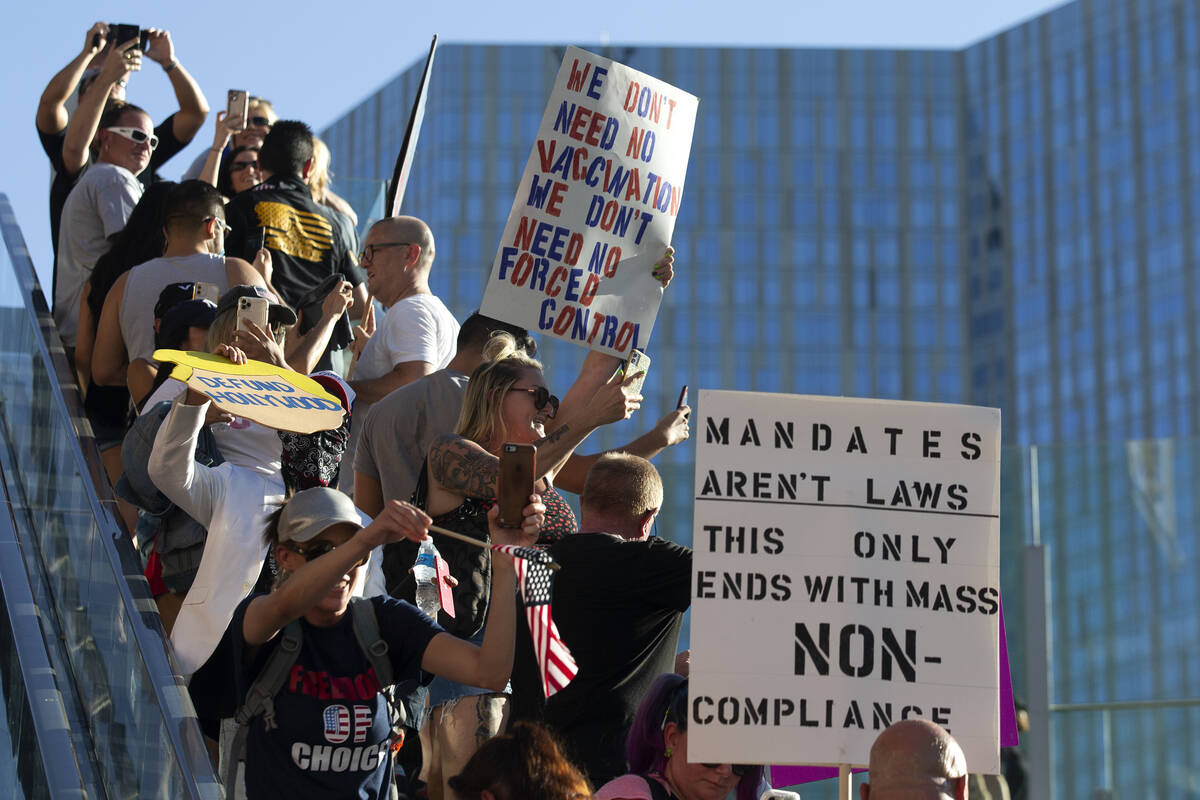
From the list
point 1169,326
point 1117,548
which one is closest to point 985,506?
point 1117,548

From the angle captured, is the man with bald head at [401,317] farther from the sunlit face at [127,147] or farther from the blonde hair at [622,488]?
the blonde hair at [622,488]

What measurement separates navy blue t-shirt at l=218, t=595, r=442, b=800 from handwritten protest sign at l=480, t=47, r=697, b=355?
6.94ft

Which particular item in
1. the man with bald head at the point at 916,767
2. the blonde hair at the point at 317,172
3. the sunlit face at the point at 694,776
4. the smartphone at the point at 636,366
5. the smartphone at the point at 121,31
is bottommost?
the sunlit face at the point at 694,776

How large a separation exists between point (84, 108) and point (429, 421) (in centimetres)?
300

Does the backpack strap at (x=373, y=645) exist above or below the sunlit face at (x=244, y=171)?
below

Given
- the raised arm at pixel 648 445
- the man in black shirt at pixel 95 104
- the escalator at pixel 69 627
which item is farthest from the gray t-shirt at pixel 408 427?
the man in black shirt at pixel 95 104

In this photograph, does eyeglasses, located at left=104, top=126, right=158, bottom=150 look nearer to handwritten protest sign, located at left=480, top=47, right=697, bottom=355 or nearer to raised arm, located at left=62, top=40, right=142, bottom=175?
raised arm, located at left=62, top=40, right=142, bottom=175

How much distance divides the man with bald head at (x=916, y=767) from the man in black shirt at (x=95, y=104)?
5.77 meters

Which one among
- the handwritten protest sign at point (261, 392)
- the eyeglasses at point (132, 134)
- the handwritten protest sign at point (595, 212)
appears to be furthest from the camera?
the eyeglasses at point (132, 134)

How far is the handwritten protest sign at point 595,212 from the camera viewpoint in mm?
7043

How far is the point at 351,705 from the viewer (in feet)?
16.2

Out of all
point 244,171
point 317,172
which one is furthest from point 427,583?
point 244,171

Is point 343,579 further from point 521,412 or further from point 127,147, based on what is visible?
point 127,147

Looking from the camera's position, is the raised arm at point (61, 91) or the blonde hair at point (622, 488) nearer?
the blonde hair at point (622, 488)
